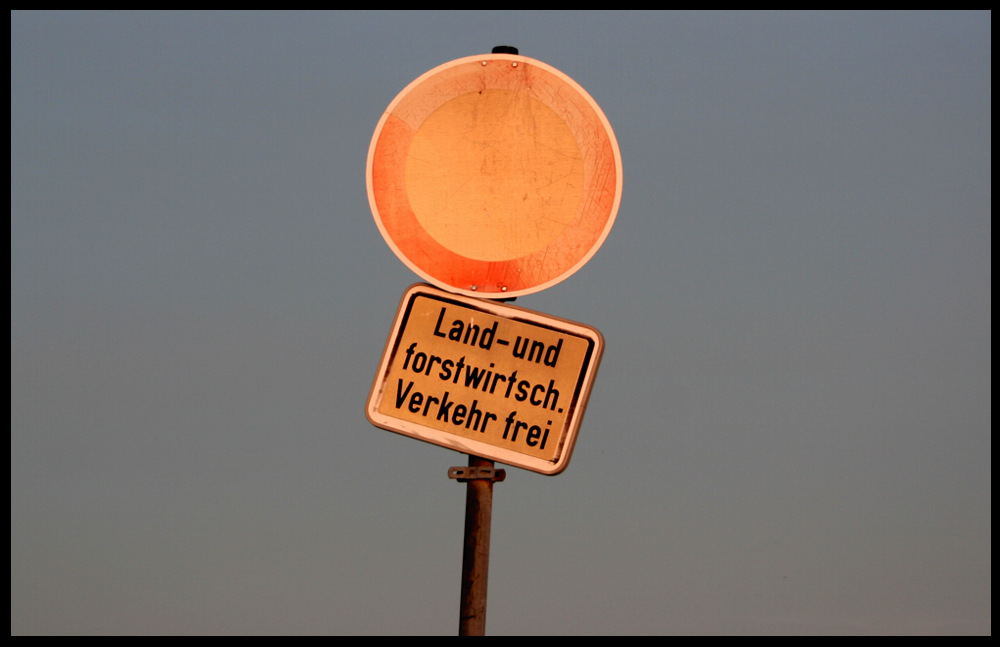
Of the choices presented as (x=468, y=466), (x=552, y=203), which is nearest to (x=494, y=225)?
(x=552, y=203)

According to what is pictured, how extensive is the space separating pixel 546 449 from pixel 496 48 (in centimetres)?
88

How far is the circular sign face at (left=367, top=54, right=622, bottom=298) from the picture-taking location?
2760 millimetres

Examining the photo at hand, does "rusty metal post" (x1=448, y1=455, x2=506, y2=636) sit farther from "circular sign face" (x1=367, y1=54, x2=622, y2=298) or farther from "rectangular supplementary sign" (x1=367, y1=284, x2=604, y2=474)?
"circular sign face" (x1=367, y1=54, x2=622, y2=298)

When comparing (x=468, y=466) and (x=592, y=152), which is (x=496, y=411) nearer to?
(x=468, y=466)

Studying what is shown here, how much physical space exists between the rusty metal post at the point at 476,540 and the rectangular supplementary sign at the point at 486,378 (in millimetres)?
40

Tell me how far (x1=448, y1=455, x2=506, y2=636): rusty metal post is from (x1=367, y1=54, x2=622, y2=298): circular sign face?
0.38 metres

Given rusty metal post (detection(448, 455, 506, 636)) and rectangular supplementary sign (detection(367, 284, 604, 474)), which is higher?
rectangular supplementary sign (detection(367, 284, 604, 474))

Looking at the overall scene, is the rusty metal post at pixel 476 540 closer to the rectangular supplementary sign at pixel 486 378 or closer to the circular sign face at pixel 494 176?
the rectangular supplementary sign at pixel 486 378

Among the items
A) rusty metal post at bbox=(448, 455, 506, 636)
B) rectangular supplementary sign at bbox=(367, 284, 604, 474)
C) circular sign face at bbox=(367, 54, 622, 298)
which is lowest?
rusty metal post at bbox=(448, 455, 506, 636)

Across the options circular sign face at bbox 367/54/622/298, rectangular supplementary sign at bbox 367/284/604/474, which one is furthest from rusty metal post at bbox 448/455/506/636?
circular sign face at bbox 367/54/622/298

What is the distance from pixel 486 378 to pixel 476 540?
0.33 m

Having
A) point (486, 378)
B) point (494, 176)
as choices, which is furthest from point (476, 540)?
point (494, 176)

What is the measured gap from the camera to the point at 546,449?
8.86 feet

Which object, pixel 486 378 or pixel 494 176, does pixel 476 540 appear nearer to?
pixel 486 378
